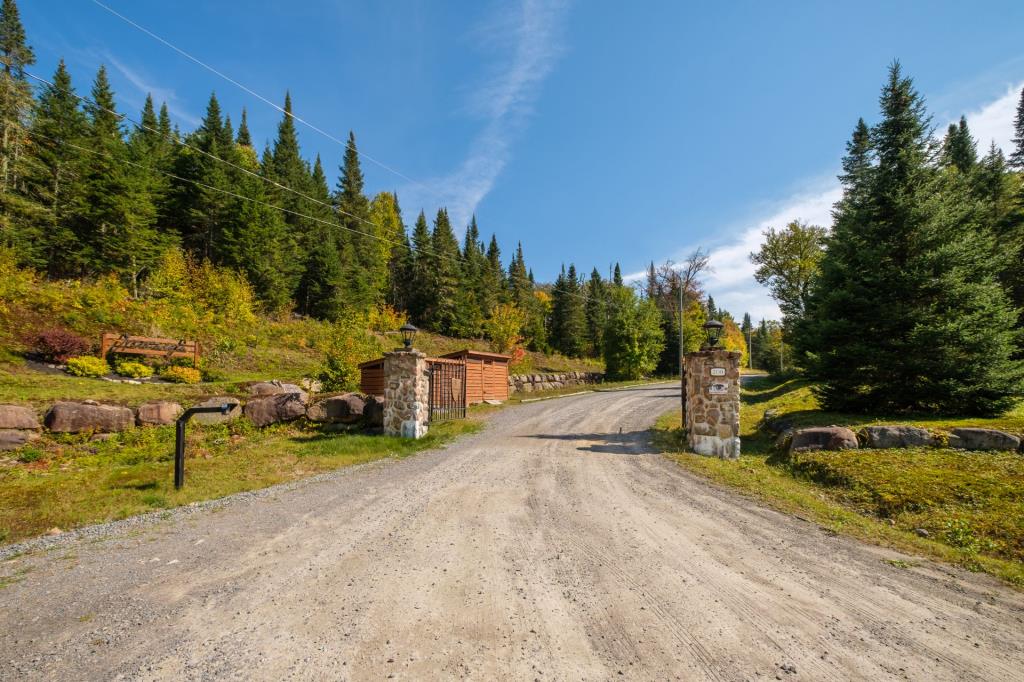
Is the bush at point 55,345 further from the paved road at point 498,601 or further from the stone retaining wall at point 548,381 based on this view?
the stone retaining wall at point 548,381

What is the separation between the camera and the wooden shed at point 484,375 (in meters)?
20.7

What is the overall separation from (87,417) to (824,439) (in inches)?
641

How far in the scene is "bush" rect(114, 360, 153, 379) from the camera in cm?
1365

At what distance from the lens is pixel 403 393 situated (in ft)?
35.0

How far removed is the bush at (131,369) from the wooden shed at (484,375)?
476 inches

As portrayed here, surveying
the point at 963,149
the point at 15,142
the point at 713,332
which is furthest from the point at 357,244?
the point at 963,149

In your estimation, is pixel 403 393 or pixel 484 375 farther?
pixel 484 375

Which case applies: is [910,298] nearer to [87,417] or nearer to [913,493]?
[913,493]

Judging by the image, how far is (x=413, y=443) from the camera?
396 inches

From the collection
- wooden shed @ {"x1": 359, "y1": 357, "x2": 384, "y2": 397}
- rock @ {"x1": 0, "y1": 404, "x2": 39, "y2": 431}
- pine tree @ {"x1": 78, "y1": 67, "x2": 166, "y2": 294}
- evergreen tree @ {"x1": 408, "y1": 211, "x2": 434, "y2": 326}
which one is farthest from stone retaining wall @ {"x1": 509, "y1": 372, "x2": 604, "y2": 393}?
pine tree @ {"x1": 78, "y1": 67, "x2": 166, "y2": 294}

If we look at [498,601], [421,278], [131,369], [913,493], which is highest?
[421,278]

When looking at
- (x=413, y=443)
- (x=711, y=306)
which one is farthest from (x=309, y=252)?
(x=711, y=306)

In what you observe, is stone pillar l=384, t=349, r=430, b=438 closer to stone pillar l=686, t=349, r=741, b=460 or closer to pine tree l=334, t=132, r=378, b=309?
stone pillar l=686, t=349, r=741, b=460

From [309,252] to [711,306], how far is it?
88346 millimetres
